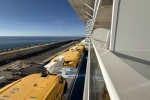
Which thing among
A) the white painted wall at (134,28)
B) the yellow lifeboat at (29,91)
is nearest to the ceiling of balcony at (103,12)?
the white painted wall at (134,28)

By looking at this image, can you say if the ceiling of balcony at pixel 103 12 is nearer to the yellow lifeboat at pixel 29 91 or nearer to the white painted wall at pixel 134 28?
the white painted wall at pixel 134 28

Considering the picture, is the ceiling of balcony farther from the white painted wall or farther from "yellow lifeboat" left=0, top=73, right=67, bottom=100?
"yellow lifeboat" left=0, top=73, right=67, bottom=100

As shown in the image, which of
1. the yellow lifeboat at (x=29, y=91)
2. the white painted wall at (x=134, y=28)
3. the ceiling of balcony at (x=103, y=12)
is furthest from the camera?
the ceiling of balcony at (x=103, y=12)

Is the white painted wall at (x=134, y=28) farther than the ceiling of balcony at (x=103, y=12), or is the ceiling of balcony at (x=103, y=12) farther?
the ceiling of balcony at (x=103, y=12)

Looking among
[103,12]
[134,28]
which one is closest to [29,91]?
[134,28]

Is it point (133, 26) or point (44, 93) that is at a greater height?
point (133, 26)

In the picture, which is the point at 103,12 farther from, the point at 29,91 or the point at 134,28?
the point at 29,91

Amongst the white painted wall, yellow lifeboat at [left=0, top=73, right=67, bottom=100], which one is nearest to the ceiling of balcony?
the white painted wall

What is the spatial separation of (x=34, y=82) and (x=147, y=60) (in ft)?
12.8

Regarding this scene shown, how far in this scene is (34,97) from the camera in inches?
119

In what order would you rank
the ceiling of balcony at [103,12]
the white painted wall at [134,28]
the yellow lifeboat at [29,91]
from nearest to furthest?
1. the white painted wall at [134,28]
2. the yellow lifeboat at [29,91]
3. the ceiling of balcony at [103,12]

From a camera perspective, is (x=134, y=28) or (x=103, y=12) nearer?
(x=134, y=28)

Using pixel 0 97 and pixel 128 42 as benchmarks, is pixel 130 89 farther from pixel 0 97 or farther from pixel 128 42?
pixel 0 97

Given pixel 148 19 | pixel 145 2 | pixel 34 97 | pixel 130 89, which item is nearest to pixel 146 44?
pixel 148 19
